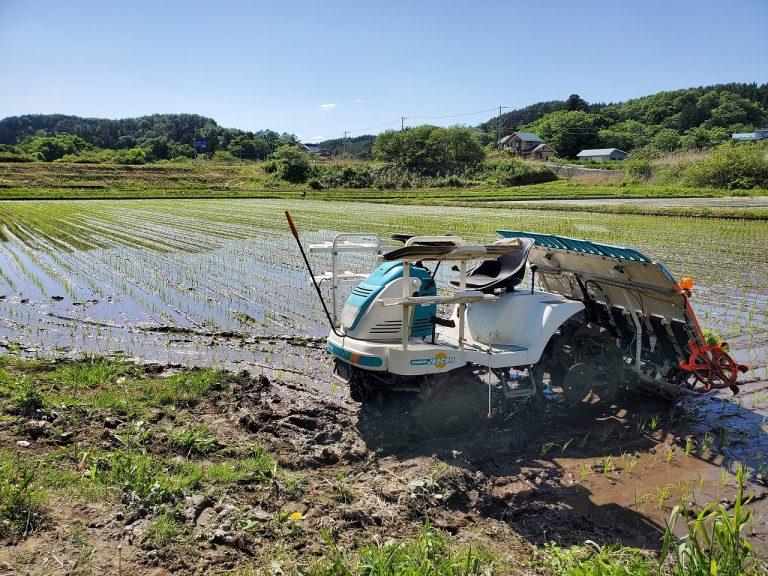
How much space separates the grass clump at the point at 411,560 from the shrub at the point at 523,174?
47.4 m

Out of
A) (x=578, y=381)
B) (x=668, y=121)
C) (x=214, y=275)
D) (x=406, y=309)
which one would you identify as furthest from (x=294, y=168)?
(x=668, y=121)

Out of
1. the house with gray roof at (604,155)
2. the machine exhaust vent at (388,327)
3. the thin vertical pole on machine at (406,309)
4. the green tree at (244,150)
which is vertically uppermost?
the green tree at (244,150)

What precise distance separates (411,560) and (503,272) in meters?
3.08

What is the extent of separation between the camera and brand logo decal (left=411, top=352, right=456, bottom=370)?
4.46m

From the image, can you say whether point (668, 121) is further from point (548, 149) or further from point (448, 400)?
point (448, 400)

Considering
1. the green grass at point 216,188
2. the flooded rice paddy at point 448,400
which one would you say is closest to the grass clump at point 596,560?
the flooded rice paddy at point 448,400

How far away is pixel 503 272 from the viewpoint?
5285mm

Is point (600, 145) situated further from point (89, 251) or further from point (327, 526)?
point (327, 526)

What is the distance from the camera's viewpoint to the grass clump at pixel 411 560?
2.67m

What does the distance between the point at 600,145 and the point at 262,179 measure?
4604 cm

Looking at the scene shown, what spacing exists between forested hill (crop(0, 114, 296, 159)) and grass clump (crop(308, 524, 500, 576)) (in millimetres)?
83926

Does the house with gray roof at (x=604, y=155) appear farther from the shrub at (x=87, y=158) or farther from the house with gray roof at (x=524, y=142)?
the shrub at (x=87, y=158)

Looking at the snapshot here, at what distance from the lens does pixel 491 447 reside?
4.57m

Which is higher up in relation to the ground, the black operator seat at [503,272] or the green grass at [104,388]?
the black operator seat at [503,272]
